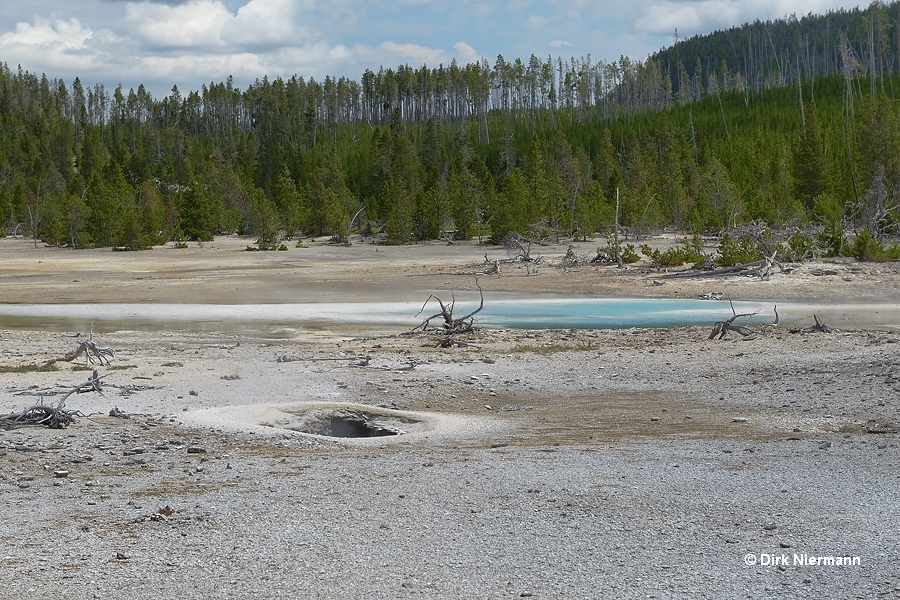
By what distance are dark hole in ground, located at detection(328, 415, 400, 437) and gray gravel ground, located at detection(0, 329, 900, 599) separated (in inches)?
36.3

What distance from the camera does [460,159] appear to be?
3647 inches

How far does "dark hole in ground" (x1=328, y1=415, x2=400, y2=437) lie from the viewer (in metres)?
12.2

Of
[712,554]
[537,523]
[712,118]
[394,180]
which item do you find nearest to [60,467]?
[537,523]

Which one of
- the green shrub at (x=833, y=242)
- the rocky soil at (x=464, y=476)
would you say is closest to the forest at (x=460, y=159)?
the green shrub at (x=833, y=242)

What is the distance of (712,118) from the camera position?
342ft

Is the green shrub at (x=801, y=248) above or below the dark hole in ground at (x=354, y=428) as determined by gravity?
above

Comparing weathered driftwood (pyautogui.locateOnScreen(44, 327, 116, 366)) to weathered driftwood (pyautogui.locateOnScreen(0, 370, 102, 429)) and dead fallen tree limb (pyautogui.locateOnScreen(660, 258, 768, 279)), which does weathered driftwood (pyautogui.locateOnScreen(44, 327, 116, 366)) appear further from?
dead fallen tree limb (pyautogui.locateOnScreen(660, 258, 768, 279))

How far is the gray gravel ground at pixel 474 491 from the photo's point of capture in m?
6.36

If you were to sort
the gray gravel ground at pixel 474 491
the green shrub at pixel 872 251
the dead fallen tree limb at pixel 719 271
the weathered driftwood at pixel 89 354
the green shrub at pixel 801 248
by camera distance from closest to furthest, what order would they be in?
the gray gravel ground at pixel 474 491 < the weathered driftwood at pixel 89 354 < the dead fallen tree limb at pixel 719 271 < the green shrub at pixel 801 248 < the green shrub at pixel 872 251

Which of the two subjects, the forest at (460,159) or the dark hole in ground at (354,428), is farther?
the forest at (460,159)

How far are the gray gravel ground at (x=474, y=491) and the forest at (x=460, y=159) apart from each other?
25819mm

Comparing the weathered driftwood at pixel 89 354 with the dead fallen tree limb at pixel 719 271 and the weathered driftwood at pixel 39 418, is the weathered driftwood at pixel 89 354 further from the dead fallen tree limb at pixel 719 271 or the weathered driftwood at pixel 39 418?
the dead fallen tree limb at pixel 719 271

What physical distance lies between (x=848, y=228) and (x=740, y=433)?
46.5 m

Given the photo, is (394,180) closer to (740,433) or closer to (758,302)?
(758,302)
